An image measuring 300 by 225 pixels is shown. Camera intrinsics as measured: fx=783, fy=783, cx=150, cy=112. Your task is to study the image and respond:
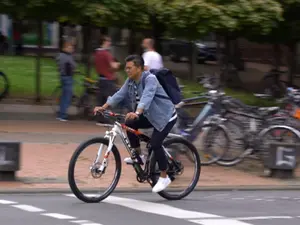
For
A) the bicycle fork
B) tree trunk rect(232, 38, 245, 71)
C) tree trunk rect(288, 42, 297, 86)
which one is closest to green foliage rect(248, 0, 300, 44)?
tree trunk rect(288, 42, 297, 86)

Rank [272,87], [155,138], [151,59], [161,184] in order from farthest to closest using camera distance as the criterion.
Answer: [272,87]
[151,59]
[161,184]
[155,138]

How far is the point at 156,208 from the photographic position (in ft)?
30.5

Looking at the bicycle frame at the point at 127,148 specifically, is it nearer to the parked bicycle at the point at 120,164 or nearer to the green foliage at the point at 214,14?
the parked bicycle at the point at 120,164

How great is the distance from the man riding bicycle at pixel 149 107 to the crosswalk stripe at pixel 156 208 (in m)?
0.27

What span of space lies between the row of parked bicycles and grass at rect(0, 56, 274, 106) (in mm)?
4272

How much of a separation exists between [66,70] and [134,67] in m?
6.87

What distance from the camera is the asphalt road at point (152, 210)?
8430 millimetres

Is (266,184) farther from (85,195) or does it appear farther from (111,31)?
(111,31)

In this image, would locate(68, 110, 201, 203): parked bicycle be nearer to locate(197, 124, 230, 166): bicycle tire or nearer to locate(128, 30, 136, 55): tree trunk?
locate(197, 124, 230, 166): bicycle tire

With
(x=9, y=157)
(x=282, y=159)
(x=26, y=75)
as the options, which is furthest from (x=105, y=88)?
(x=26, y=75)

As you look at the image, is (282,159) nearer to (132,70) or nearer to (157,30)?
(132,70)

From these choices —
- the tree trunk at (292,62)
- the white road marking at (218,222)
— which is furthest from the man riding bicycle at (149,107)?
the tree trunk at (292,62)

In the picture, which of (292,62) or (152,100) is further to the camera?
(292,62)

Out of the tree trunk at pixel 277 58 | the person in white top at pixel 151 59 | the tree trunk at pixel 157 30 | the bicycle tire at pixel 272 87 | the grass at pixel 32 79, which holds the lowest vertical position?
the grass at pixel 32 79
